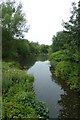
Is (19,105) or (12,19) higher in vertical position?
(12,19)

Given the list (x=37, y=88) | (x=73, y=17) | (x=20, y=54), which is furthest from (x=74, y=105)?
(x=20, y=54)

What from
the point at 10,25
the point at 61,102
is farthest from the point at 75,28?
the point at 10,25

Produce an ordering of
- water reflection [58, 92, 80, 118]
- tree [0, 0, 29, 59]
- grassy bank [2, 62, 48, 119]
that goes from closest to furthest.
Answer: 1. grassy bank [2, 62, 48, 119]
2. water reflection [58, 92, 80, 118]
3. tree [0, 0, 29, 59]

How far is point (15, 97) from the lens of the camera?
584 inches

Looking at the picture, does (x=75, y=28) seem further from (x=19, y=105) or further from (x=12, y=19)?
(x=12, y=19)

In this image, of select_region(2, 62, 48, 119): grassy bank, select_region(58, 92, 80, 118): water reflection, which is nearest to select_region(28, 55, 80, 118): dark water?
select_region(58, 92, 80, 118): water reflection

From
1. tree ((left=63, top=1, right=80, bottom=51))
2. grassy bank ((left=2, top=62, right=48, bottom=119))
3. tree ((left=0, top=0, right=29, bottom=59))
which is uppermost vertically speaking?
tree ((left=0, top=0, right=29, bottom=59))

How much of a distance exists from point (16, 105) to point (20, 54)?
2272 inches

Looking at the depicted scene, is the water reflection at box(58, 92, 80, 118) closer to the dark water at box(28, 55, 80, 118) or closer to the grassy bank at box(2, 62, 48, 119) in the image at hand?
the dark water at box(28, 55, 80, 118)

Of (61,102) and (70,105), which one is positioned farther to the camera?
(61,102)

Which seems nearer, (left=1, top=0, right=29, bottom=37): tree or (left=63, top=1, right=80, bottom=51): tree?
(left=63, top=1, right=80, bottom=51): tree

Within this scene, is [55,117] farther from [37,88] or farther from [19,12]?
[19,12]

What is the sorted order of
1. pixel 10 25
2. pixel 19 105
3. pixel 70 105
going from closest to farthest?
1. pixel 19 105
2. pixel 70 105
3. pixel 10 25

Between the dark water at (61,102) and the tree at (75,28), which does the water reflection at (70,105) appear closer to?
the dark water at (61,102)
